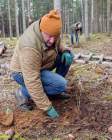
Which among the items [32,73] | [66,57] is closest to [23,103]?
[32,73]

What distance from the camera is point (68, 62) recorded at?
15.8ft

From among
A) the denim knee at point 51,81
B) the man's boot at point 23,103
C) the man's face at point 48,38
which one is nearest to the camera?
the man's face at point 48,38

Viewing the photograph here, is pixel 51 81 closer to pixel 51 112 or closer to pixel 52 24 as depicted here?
pixel 51 112

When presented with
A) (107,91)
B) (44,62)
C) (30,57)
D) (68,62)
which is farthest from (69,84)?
(30,57)

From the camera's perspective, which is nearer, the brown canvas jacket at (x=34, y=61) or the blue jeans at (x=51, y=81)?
the brown canvas jacket at (x=34, y=61)

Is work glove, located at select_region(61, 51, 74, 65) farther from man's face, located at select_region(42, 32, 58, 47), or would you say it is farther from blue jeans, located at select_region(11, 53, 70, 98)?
man's face, located at select_region(42, 32, 58, 47)

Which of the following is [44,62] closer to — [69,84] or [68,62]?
[68,62]

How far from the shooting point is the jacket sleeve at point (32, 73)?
13.5 ft

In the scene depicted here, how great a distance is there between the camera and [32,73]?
4.11 m

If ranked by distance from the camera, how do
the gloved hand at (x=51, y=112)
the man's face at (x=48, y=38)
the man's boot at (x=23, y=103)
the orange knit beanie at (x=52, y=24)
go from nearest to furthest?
the orange knit beanie at (x=52, y=24) → the man's face at (x=48, y=38) → the gloved hand at (x=51, y=112) → the man's boot at (x=23, y=103)

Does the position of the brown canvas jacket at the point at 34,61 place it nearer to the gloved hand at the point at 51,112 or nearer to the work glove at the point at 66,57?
the gloved hand at the point at 51,112

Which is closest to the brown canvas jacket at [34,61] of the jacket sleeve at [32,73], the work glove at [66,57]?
the jacket sleeve at [32,73]

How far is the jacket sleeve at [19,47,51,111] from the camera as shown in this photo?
4.10m

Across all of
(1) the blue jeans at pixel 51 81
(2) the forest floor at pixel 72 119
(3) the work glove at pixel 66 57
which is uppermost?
(3) the work glove at pixel 66 57
